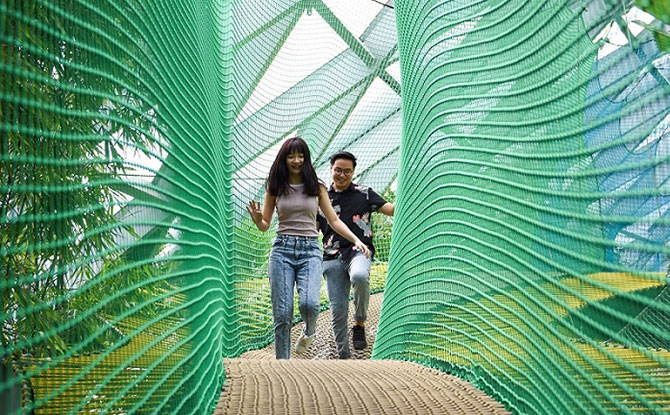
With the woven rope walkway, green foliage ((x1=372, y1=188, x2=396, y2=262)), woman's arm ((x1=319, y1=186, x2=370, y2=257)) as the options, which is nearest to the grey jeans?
woman's arm ((x1=319, y1=186, x2=370, y2=257))

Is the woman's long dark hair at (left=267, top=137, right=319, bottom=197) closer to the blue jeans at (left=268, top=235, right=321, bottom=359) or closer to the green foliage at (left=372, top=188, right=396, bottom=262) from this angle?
the blue jeans at (left=268, top=235, right=321, bottom=359)

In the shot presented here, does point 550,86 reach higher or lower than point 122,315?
higher

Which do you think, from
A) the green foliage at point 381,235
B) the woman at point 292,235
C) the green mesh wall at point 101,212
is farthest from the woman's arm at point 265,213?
the green foliage at point 381,235

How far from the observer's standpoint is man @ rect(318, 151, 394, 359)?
456cm

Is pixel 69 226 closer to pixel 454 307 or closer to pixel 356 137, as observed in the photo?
pixel 454 307

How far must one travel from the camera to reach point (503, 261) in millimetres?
2479

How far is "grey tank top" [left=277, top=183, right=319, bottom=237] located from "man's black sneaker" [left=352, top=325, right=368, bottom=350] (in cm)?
133

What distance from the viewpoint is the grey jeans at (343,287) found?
4504 mm

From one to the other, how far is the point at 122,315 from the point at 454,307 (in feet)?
5.74

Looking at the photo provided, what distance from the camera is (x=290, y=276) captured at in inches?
153

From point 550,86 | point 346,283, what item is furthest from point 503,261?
point 346,283

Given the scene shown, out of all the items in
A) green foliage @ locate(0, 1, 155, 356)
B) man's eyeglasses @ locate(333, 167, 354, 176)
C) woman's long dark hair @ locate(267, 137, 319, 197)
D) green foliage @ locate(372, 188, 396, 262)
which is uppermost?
green foliage @ locate(372, 188, 396, 262)

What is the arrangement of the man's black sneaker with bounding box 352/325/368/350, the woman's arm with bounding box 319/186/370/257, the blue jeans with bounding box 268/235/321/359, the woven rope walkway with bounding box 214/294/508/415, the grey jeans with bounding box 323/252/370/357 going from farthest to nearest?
the man's black sneaker with bounding box 352/325/368/350, the grey jeans with bounding box 323/252/370/357, the woman's arm with bounding box 319/186/370/257, the blue jeans with bounding box 268/235/321/359, the woven rope walkway with bounding box 214/294/508/415

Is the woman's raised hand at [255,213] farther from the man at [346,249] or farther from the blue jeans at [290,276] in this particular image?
the man at [346,249]
